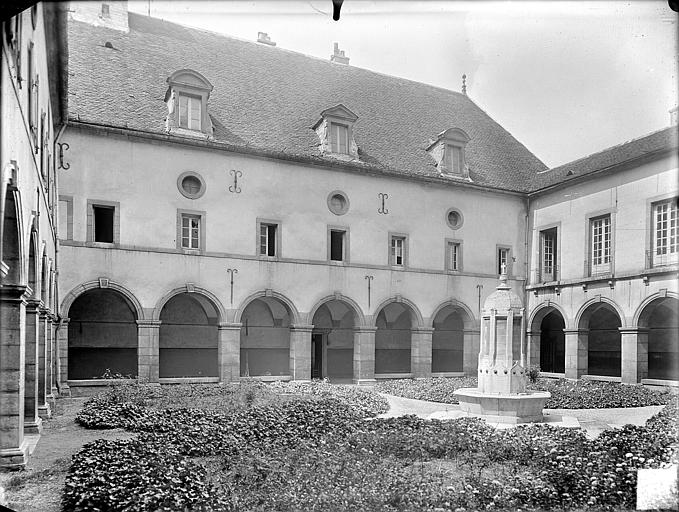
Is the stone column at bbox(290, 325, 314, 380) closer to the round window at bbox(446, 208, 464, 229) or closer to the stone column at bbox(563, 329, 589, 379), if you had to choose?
the round window at bbox(446, 208, 464, 229)

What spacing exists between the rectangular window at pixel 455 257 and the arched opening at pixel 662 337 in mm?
3585

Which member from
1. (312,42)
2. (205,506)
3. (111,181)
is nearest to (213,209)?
(111,181)

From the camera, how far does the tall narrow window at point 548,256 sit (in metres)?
11.4

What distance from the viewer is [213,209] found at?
1305cm

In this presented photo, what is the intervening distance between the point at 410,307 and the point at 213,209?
576 cm

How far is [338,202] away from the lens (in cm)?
1324

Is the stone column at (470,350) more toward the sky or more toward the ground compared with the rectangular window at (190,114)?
more toward the ground

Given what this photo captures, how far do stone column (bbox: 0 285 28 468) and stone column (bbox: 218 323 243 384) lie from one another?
8.19 meters

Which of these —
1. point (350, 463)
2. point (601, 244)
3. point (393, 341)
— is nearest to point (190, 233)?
point (393, 341)

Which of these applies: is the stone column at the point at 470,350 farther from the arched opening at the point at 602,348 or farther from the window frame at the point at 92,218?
the window frame at the point at 92,218

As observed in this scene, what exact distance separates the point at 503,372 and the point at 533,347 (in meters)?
3.40

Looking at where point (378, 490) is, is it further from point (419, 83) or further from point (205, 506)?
point (419, 83)

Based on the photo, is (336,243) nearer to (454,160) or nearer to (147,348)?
(454,160)

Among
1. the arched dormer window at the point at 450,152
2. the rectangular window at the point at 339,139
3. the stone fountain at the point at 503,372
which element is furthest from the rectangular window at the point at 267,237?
the stone fountain at the point at 503,372
